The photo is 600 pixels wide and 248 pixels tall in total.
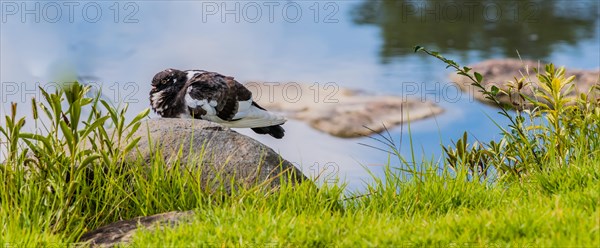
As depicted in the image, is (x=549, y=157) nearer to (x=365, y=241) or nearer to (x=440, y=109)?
(x=365, y=241)

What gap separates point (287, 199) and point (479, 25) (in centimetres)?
1274

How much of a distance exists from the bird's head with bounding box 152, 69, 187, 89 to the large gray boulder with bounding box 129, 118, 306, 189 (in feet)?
3.43

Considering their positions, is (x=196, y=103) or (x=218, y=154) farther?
(x=196, y=103)

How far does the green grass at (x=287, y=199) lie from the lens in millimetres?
3857

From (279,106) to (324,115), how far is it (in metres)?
0.89

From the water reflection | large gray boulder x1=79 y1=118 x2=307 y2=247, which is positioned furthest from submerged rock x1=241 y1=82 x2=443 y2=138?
large gray boulder x1=79 y1=118 x2=307 y2=247

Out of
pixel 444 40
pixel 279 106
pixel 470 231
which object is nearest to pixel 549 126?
pixel 470 231

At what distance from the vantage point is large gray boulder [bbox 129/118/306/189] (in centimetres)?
494

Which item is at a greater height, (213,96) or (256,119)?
(213,96)

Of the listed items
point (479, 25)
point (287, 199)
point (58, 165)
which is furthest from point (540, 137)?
point (479, 25)

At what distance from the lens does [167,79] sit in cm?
630

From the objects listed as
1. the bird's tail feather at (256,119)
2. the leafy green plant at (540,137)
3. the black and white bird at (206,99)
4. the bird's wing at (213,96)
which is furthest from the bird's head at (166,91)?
the leafy green plant at (540,137)

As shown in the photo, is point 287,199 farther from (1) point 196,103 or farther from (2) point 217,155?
(1) point 196,103

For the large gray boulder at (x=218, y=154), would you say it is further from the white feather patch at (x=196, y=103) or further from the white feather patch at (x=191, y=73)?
the white feather patch at (x=191, y=73)
